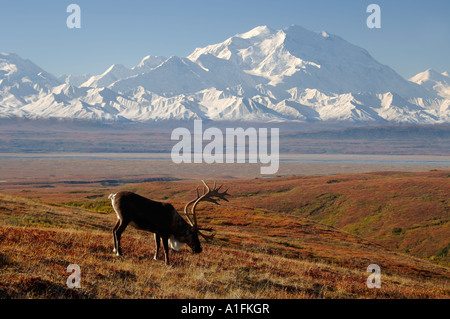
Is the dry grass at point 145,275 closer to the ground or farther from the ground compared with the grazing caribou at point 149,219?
closer to the ground

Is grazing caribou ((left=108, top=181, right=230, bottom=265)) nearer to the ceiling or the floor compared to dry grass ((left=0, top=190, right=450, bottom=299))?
nearer to the ceiling

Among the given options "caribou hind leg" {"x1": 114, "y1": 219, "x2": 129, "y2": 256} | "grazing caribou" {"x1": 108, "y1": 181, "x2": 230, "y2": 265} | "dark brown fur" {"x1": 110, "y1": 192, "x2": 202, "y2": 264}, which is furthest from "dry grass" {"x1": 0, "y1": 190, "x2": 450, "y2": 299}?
"dark brown fur" {"x1": 110, "y1": 192, "x2": 202, "y2": 264}

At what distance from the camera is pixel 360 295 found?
49.6 ft

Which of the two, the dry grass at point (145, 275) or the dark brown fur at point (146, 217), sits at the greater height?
the dark brown fur at point (146, 217)

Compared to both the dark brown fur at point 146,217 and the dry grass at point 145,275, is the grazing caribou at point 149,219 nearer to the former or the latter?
the dark brown fur at point 146,217

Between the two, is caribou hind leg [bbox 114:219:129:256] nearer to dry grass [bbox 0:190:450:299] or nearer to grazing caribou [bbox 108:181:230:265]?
grazing caribou [bbox 108:181:230:265]

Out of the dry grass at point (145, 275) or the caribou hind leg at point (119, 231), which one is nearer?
the dry grass at point (145, 275)

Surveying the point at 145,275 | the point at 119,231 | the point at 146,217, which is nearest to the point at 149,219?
the point at 146,217

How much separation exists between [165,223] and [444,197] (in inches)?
2957

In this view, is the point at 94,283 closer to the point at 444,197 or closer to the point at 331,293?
the point at 331,293

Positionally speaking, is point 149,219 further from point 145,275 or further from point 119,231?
point 145,275

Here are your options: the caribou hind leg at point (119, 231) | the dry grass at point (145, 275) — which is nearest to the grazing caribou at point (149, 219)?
the caribou hind leg at point (119, 231)
